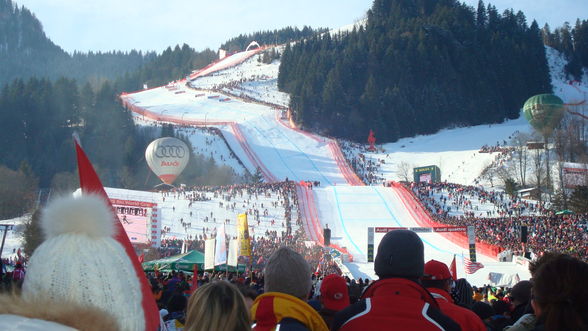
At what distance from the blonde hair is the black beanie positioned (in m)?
0.66

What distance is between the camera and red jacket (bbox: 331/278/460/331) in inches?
100

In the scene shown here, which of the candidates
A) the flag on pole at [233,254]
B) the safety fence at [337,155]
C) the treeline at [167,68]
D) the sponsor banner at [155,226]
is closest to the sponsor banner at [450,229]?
the sponsor banner at [155,226]

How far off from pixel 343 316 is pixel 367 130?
7476 centimetres

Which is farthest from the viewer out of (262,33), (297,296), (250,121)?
(262,33)

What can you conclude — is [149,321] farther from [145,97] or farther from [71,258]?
[145,97]

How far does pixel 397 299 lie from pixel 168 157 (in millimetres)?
49979

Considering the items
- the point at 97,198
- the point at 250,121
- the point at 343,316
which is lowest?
the point at 343,316

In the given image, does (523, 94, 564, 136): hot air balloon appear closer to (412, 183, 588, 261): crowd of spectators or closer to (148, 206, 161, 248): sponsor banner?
(412, 183, 588, 261): crowd of spectators

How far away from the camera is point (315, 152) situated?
2469 inches

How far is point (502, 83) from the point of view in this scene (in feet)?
283

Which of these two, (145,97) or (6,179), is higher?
(145,97)

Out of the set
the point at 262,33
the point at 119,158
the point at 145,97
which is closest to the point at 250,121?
the point at 119,158

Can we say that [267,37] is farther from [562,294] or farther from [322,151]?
[562,294]

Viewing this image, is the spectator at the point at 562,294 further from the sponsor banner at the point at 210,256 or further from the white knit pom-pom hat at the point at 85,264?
the sponsor banner at the point at 210,256
